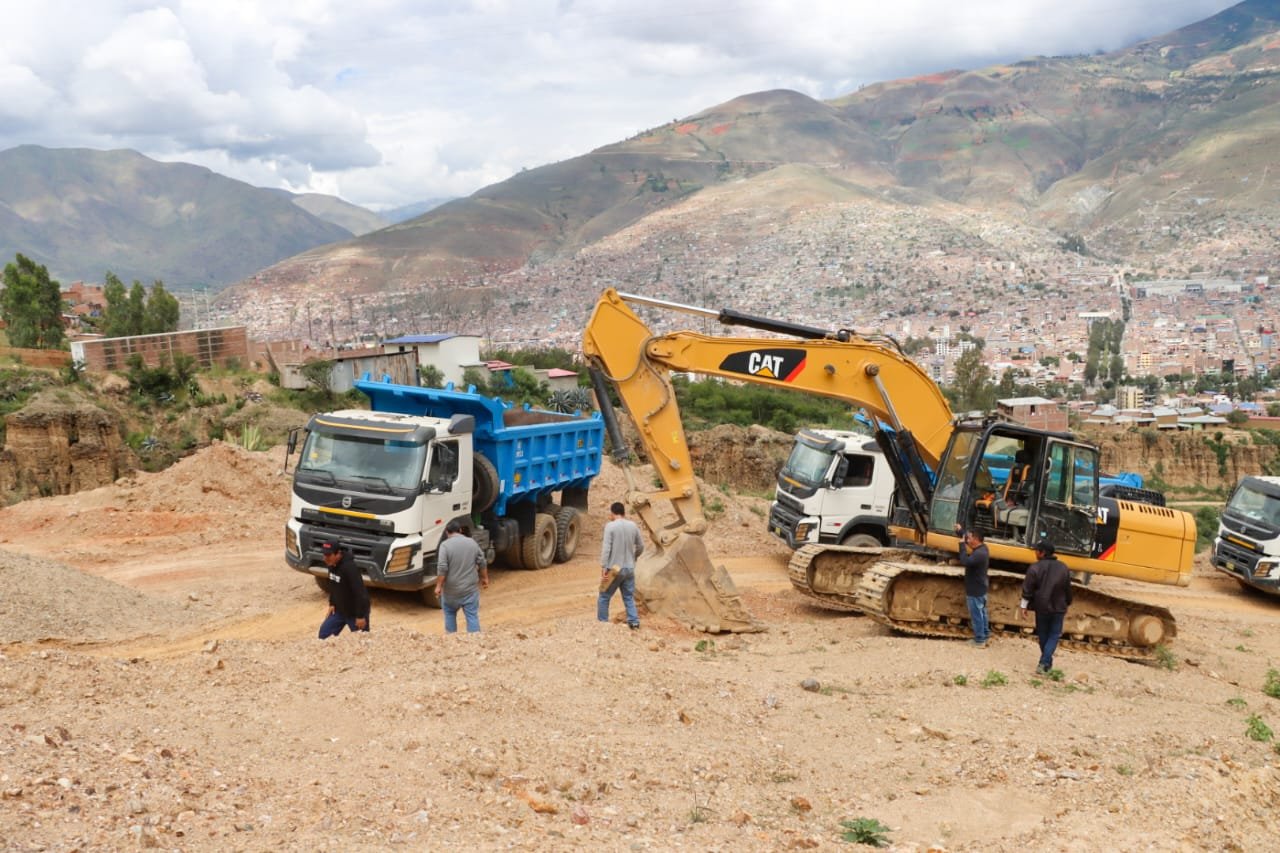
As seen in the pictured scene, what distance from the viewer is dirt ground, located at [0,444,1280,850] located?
5.92 metres

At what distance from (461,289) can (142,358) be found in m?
113

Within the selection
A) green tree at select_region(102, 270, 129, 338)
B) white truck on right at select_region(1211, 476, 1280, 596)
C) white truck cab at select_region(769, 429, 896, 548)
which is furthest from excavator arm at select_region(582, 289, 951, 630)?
green tree at select_region(102, 270, 129, 338)

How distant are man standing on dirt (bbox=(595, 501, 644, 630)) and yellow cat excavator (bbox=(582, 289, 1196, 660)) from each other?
0.49m

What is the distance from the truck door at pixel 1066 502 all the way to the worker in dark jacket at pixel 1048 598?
161 centimetres

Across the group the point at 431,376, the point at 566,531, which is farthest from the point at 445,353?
the point at 566,531

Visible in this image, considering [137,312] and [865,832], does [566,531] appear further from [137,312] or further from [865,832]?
[137,312]

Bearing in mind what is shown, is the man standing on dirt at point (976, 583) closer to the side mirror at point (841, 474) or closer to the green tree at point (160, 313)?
the side mirror at point (841, 474)

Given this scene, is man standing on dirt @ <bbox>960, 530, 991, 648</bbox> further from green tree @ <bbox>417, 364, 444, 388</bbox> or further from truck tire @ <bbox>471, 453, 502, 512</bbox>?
green tree @ <bbox>417, 364, 444, 388</bbox>

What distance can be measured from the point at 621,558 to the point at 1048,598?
456 cm

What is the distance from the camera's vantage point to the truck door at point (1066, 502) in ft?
41.0

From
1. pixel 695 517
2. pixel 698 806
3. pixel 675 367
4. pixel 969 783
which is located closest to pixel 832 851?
pixel 698 806

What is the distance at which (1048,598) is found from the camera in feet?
35.3

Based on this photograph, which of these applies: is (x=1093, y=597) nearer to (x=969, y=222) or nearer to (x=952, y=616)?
(x=952, y=616)

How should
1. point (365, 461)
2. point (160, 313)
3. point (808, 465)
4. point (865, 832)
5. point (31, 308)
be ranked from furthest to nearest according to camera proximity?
point (160, 313) < point (31, 308) < point (808, 465) < point (365, 461) < point (865, 832)
